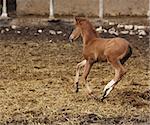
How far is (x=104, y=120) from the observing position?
6.05 meters

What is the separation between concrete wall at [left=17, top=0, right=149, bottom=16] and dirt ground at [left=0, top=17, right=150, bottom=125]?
2.68 meters

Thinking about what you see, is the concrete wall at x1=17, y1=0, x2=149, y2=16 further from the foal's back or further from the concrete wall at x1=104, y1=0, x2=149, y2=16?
the foal's back

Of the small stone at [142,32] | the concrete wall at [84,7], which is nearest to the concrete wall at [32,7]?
the concrete wall at [84,7]

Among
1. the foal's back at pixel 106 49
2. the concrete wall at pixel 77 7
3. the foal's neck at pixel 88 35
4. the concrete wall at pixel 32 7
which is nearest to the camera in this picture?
the foal's back at pixel 106 49

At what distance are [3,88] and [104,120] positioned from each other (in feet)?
6.89

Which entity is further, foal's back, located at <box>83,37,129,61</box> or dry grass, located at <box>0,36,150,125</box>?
foal's back, located at <box>83,37,129,61</box>

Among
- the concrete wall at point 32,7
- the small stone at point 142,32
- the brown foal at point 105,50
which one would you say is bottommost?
the small stone at point 142,32

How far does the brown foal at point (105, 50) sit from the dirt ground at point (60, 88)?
365mm

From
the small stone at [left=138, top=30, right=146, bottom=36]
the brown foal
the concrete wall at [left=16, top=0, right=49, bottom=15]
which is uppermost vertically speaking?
the brown foal

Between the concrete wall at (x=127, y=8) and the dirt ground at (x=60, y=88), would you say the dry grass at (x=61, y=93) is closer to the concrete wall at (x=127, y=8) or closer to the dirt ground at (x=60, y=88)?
the dirt ground at (x=60, y=88)

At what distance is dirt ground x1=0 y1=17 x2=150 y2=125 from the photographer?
615 cm

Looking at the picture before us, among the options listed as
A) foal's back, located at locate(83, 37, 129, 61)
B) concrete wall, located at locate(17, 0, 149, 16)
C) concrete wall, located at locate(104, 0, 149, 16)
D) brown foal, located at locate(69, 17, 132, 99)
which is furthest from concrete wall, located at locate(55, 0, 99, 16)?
foal's back, located at locate(83, 37, 129, 61)

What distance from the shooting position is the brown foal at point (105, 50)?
679 centimetres

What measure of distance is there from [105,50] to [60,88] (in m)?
1.13
